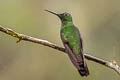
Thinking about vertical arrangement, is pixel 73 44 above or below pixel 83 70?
below

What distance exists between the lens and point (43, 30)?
55.4 ft

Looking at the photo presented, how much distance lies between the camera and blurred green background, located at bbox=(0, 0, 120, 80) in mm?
14969

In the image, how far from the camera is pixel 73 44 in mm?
6910

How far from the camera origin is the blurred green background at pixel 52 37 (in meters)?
15.0

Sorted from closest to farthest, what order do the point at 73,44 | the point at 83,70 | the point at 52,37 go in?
the point at 83,70
the point at 73,44
the point at 52,37

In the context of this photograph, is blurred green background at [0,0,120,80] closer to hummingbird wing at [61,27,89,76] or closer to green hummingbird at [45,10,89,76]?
green hummingbird at [45,10,89,76]

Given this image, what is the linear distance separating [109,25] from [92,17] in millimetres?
1794

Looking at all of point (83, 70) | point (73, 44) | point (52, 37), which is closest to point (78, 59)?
point (83, 70)

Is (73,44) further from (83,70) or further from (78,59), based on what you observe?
(83,70)

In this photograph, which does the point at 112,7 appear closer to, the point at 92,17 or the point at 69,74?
the point at 92,17

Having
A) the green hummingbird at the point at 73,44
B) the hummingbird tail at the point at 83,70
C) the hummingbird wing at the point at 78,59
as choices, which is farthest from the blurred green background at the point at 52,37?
the hummingbird tail at the point at 83,70

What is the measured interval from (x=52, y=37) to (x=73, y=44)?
32.0 feet

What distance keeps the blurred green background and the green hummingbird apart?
6.01 metres

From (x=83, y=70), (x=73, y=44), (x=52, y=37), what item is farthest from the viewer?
(x=52, y=37)
